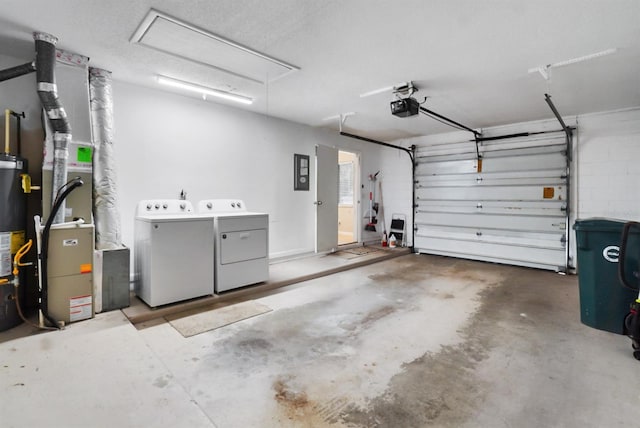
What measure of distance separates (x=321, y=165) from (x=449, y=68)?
319cm

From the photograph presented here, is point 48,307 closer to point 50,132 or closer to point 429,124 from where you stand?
point 50,132

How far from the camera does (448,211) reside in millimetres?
6520

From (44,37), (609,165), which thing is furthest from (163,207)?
(609,165)

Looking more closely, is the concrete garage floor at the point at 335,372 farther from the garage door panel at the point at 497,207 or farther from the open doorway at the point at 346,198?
the open doorway at the point at 346,198

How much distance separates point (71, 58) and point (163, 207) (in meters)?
1.77

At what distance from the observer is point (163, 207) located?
3.82 metres

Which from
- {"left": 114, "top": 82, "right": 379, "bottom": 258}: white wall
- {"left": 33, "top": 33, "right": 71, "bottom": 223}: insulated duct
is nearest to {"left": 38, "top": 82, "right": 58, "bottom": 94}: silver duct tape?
{"left": 33, "top": 33, "right": 71, "bottom": 223}: insulated duct

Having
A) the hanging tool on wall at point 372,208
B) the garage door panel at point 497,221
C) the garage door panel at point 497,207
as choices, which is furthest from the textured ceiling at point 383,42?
the hanging tool on wall at point 372,208

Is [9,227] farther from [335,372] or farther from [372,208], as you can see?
[372,208]

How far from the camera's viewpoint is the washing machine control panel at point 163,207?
3666 millimetres

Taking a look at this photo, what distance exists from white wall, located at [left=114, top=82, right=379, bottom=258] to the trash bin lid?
4151 millimetres

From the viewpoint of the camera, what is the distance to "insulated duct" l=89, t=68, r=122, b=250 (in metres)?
3.22

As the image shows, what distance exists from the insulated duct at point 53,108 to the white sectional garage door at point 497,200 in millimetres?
6297

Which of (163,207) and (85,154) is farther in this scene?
(163,207)
